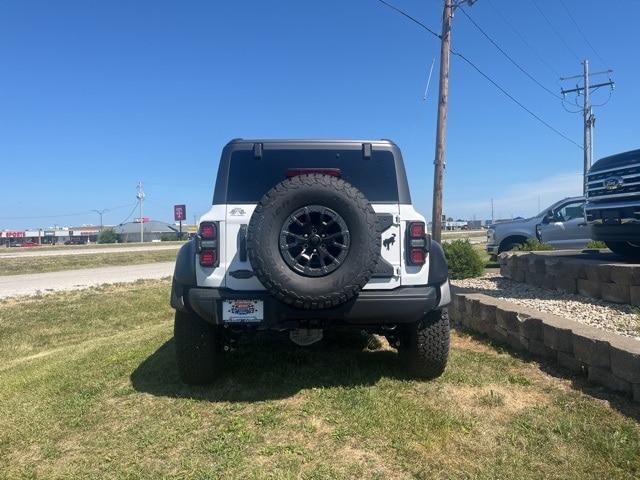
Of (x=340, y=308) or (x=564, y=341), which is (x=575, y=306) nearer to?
(x=564, y=341)

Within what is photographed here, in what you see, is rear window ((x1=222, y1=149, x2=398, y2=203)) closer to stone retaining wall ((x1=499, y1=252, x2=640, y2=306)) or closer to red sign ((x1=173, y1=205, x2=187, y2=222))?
stone retaining wall ((x1=499, y1=252, x2=640, y2=306))

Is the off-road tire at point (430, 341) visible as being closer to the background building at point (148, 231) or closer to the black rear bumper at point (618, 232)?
the black rear bumper at point (618, 232)

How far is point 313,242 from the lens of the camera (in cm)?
355

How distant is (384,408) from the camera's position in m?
3.68

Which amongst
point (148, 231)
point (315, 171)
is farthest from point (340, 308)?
point (148, 231)

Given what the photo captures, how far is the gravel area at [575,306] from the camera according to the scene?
4965 millimetres

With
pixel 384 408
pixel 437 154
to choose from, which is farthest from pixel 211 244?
pixel 437 154

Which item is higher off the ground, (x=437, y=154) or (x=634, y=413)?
(x=437, y=154)

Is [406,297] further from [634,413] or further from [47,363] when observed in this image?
[47,363]

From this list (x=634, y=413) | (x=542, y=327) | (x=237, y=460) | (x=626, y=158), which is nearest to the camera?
(x=237, y=460)

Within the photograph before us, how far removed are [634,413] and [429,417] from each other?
1.32 meters

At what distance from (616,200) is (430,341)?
3859 millimetres

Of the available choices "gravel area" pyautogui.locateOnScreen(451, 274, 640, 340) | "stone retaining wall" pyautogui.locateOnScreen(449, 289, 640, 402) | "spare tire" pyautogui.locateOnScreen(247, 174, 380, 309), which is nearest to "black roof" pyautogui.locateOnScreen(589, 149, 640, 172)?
"gravel area" pyautogui.locateOnScreen(451, 274, 640, 340)

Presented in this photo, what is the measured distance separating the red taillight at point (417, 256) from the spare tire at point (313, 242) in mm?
433
